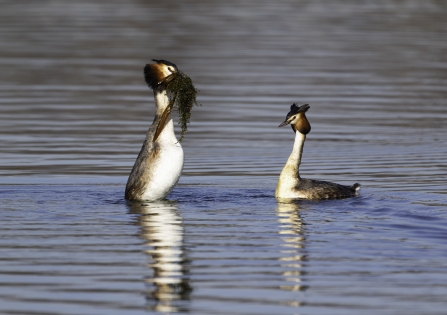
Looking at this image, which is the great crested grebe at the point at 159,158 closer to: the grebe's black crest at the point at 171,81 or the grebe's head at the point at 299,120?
the grebe's black crest at the point at 171,81

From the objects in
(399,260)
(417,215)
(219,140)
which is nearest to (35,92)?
(219,140)

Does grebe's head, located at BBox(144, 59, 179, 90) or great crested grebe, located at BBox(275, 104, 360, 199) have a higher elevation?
grebe's head, located at BBox(144, 59, 179, 90)

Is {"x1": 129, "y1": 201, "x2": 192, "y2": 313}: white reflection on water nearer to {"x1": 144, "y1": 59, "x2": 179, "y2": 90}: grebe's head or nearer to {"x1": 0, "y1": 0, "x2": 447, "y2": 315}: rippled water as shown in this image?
{"x1": 0, "y1": 0, "x2": 447, "y2": 315}: rippled water

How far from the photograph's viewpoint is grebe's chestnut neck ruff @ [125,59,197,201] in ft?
46.4

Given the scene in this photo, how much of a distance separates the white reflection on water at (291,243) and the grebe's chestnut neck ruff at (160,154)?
60.9 inches

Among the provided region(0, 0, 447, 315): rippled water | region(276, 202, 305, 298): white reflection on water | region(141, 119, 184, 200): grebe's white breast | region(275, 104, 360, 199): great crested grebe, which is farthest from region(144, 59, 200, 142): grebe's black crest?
region(276, 202, 305, 298): white reflection on water

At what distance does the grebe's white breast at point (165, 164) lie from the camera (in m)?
14.1

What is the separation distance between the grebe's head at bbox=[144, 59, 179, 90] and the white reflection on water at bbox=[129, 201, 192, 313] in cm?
166

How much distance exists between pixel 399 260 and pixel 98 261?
307cm

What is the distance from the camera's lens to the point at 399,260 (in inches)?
421

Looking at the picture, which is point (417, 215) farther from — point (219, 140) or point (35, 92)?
point (35, 92)

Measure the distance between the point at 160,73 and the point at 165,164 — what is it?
1292 millimetres

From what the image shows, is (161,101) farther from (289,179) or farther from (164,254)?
(164,254)

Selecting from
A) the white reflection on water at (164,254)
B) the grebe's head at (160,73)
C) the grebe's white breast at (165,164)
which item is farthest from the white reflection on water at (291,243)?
the grebe's head at (160,73)
